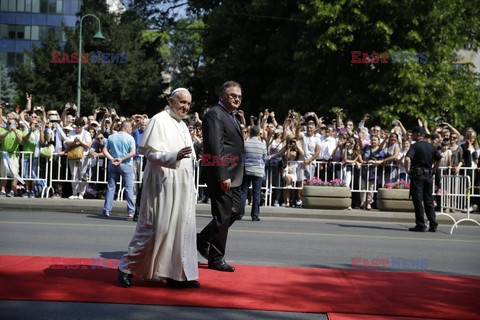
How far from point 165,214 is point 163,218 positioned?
0.05 metres

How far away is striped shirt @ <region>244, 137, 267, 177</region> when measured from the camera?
15.5 meters

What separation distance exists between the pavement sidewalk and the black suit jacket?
835 centimetres

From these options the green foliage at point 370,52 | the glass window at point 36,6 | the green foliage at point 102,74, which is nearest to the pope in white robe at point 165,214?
the green foliage at point 370,52

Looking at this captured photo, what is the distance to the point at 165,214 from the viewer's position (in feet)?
24.1

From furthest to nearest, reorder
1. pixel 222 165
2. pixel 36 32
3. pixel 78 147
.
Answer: pixel 36 32 < pixel 78 147 < pixel 222 165

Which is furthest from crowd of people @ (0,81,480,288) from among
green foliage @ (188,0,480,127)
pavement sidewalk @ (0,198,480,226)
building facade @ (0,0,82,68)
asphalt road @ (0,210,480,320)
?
building facade @ (0,0,82,68)

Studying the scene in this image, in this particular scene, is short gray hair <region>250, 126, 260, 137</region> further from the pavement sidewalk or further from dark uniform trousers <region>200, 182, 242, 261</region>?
dark uniform trousers <region>200, 182, 242, 261</region>

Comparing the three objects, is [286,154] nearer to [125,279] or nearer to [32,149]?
[32,149]

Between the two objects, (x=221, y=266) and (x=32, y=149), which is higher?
(x=32, y=149)

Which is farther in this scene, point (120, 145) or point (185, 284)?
point (120, 145)

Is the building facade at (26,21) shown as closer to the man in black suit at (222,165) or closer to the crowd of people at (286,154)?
the crowd of people at (286,154)

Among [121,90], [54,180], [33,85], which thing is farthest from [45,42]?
[54,180]

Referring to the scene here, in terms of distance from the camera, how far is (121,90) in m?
48.2

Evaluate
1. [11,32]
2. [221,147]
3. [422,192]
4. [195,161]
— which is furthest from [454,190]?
[11,32]
